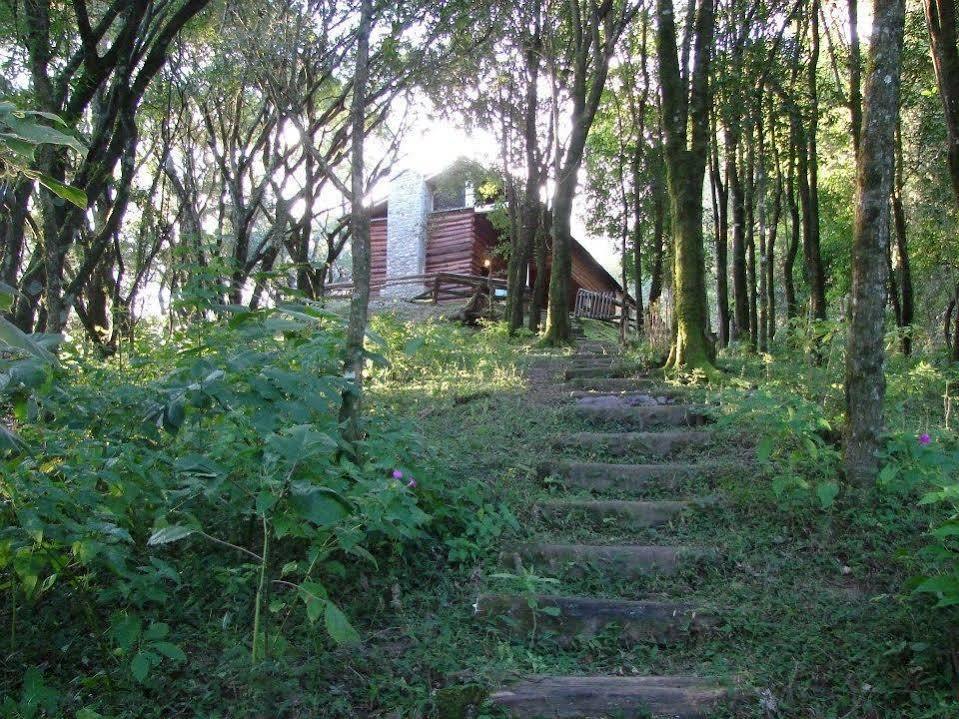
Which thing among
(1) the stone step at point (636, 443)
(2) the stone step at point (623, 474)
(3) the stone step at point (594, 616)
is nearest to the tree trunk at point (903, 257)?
(1) the stone step at point (636, 443)

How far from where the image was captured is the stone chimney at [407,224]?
24531mm

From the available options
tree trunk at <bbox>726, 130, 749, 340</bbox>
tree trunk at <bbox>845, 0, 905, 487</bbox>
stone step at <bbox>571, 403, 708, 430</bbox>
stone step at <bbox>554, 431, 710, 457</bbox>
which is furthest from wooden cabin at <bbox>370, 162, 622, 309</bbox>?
tree trunk at <bbox>845, 0, 905, 487</bbox>

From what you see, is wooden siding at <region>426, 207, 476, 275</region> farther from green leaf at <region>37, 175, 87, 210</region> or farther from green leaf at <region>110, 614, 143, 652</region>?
green leaf at <region>37, 175, 87, 210</region>

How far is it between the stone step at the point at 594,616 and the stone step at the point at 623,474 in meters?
1.71

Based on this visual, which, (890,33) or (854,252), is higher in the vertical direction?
(890,33)

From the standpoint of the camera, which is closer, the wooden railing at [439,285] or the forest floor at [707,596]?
the forest floor at [707,596]

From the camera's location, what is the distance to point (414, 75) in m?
9.02

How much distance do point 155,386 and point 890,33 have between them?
16.2 feet

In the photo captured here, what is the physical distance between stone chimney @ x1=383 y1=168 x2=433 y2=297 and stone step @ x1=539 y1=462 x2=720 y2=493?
19.3m

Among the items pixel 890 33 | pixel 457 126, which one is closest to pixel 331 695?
pixel 890 33

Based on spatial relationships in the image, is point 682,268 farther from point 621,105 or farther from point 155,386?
point 621,105

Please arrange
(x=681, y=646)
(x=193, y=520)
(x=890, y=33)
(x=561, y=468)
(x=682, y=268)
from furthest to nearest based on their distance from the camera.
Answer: (x=682, y=268) → (x=561, y=468) → (x=890, y=33) → (x=681, y=646) → (x=193, y=520)

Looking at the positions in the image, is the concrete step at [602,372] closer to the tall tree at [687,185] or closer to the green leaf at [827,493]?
the tall tree at [687,185]

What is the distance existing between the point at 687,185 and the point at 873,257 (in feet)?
13.5
